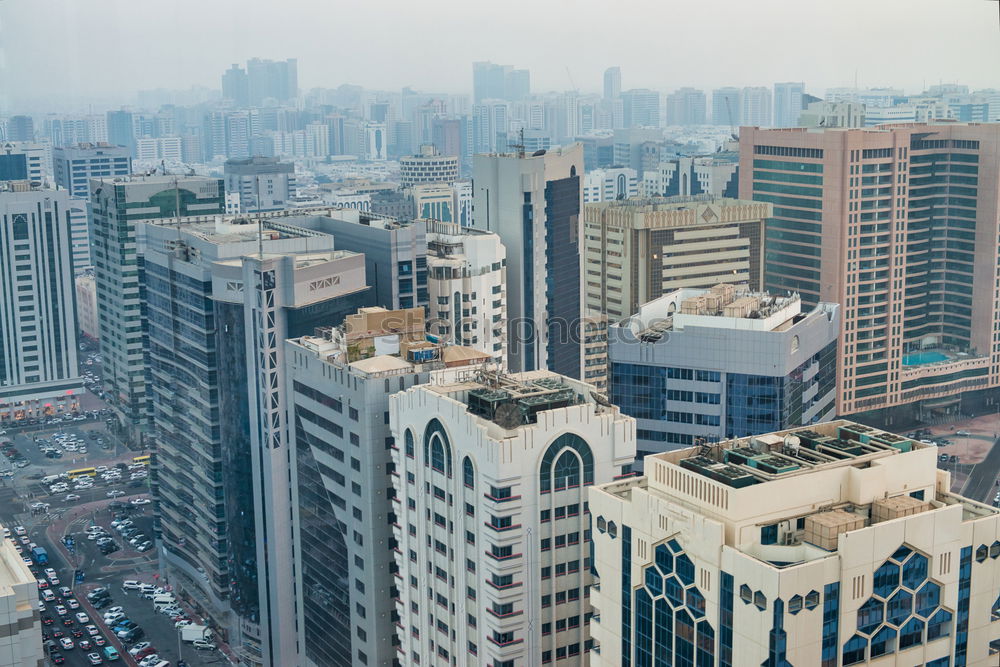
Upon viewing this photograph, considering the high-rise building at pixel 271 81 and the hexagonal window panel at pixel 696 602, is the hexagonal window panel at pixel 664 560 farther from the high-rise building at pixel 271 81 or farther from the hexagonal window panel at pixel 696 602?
the high-rise building at pixel 271 81

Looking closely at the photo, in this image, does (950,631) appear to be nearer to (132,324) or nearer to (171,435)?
(171,435)

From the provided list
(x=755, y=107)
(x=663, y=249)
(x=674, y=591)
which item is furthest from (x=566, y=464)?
(x=755, y=107)

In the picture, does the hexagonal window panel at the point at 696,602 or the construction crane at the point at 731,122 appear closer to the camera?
the hexagonal window panel at the point at 696,602

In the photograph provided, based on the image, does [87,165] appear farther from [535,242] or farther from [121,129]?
[535,242]

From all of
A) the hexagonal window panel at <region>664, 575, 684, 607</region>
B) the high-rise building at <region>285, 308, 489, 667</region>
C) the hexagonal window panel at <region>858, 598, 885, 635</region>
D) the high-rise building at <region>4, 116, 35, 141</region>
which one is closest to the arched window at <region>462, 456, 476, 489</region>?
the high-rise building at <region>285, 308, 489, 667</region>

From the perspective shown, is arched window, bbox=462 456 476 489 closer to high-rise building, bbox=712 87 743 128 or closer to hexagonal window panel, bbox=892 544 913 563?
hexagonal window panel, bbox=892 544 913 563

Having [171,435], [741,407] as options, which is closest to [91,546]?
[171,435]

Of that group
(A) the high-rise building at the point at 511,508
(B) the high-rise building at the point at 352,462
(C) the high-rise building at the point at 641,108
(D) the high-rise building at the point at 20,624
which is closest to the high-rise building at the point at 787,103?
(C) the high-rise building at the point at 641,108
